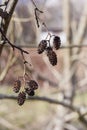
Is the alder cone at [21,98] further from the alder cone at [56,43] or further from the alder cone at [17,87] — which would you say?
the alder cone at [56,43]

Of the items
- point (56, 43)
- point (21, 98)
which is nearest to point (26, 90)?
point (21, 98)

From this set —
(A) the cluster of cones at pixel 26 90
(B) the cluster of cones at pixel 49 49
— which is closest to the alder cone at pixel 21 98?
(A) the cluster of cones at pixel 26 90

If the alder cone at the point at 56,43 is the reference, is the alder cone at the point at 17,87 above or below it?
below

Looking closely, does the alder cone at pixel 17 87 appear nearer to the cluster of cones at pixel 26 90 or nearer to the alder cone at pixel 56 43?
the cluster of cones at pixel 26 90

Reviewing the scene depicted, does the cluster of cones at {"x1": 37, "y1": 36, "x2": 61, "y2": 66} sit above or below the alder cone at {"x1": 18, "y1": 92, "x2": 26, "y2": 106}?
above

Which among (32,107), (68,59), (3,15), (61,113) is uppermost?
(3,15)

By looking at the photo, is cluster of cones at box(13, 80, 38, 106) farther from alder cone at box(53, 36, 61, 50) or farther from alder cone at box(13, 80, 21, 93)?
alder cone at box(53, 36, 61, 50)

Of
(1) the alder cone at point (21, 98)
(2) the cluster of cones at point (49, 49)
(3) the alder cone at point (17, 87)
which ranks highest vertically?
(2) the cluster of cones at point (49, 49)

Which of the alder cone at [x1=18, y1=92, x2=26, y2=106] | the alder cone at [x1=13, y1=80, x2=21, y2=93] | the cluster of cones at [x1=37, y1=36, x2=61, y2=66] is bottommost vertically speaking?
the alder cone at [x1=18, y1=92, x2=26, y2=106]

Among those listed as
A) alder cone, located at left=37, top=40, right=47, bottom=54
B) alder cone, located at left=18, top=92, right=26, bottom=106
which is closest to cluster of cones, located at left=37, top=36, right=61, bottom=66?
alder cone, located at left=37, top=40, right=47, bottom=54

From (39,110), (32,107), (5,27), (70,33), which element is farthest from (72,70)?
(32,107)

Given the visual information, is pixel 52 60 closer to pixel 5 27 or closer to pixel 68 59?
pixel 5 27
